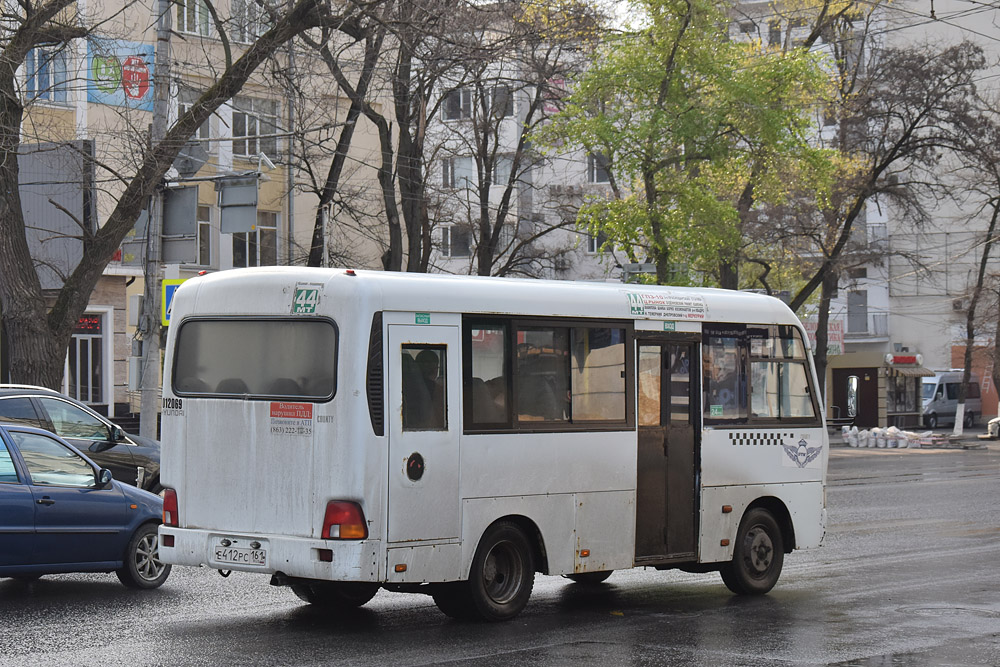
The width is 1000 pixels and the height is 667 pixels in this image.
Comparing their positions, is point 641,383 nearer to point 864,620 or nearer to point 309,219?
point 864,620

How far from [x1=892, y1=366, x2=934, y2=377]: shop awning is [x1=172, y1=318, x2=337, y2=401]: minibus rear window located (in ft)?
177

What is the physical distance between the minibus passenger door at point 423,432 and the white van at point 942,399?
Answer: 56.2 metres

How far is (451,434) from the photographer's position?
916cm

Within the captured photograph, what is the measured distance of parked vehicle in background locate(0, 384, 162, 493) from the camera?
15641mm

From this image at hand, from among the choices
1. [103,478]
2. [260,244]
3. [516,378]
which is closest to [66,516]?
[103,478]

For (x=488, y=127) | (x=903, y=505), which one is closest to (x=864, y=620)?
(x=903, y=505)

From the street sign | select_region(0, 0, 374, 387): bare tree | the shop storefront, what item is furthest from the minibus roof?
the shop storefront

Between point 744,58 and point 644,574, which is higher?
point 744,58

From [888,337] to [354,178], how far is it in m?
34.6

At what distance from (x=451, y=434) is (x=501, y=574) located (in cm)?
118

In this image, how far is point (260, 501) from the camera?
29.4 ft

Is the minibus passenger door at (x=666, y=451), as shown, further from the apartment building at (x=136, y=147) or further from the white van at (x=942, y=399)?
the white van at (x=942, y=399)

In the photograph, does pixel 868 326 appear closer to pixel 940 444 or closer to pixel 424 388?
pixel 940 444

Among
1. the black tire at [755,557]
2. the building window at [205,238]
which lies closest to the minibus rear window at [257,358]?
the black tire at [755,557]
